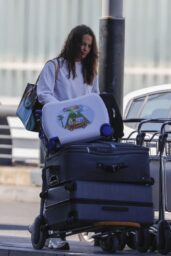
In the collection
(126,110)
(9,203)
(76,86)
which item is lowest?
(9,203)

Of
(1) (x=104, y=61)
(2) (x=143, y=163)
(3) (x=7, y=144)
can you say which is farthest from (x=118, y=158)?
(3) (x=7, y=144)

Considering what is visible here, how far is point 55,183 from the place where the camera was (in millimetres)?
8289

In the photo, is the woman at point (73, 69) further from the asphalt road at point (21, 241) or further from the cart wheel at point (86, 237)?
the cart wheel at point (86, 237)

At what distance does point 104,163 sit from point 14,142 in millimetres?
9793

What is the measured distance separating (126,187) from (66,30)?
415 inches

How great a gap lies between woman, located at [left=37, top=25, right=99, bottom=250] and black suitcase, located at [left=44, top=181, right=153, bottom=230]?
75cm

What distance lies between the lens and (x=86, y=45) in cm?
882

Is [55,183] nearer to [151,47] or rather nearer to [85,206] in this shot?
[85,206]

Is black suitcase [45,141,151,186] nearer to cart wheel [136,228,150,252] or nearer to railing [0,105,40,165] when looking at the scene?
cart wheel [136,228,150,252]

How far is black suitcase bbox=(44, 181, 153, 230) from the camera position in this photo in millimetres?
7969

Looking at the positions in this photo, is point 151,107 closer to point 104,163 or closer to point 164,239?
point 164,239

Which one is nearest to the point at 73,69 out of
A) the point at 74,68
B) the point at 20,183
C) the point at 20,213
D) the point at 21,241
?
the point at 74,68

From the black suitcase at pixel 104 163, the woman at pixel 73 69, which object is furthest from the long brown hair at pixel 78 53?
the black suitcase at pixel 104 163

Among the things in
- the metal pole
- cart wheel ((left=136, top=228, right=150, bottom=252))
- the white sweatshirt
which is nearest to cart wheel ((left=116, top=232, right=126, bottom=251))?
cart wheel ((left=136, top=228, right=150, bottom=252))
